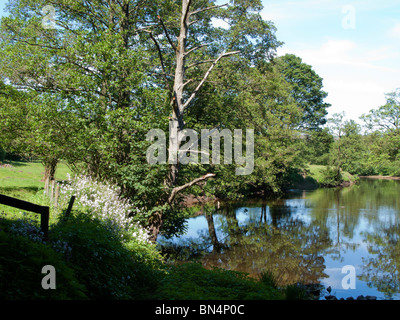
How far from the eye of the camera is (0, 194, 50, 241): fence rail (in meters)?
4.50

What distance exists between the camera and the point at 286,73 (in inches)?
1917

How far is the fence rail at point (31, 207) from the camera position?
450 cm

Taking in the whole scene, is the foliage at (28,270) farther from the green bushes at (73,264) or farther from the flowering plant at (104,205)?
the flowering plant at (104,205)

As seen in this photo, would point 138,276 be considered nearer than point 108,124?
Yes

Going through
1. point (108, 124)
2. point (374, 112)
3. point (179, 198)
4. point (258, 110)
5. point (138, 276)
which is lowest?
point (138, 276)

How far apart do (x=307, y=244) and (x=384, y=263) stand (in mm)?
3457

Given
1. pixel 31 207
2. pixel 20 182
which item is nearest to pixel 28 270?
pixel 31 207

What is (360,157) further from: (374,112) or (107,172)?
(107,172)

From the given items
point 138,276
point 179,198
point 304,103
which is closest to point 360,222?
point 179,198

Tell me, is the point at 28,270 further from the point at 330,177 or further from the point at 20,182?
the point at 330,177

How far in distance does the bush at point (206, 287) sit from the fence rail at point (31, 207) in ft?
7.45

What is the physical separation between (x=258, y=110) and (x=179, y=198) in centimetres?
1055

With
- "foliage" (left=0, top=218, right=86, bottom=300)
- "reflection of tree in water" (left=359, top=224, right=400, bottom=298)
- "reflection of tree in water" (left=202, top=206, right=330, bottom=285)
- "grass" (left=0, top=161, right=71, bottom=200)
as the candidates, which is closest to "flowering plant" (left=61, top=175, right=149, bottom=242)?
"foliage" (left=0, top=218, right=86, bottom=300)

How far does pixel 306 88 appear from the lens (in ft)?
163
